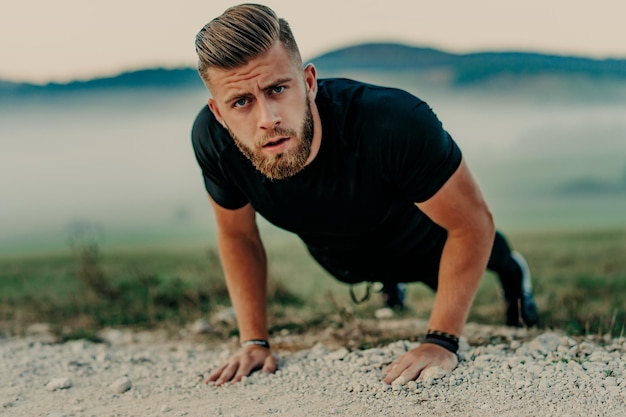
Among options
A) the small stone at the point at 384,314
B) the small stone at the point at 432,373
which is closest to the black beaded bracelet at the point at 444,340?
the small stone at the point at 432,373

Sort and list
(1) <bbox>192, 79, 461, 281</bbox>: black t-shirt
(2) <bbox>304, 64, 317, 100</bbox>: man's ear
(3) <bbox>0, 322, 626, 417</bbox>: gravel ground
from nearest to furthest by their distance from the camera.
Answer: (3) <bbox>0, 322, 626, 417</bbox>: gravel ground → (1) <bbox>192, 79, 461, 281</bbox>: black t-shirt → (2) <bbox>304, 64, 317, 100</bbox>: man's ear

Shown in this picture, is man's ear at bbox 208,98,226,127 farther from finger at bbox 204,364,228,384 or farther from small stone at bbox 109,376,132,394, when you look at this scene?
small stone at bbox 109,376,132,394

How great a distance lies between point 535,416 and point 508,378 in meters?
0.38

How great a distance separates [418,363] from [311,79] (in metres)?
1.43

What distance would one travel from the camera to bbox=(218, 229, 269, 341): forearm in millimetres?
4016

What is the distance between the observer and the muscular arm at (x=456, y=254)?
3342 mm

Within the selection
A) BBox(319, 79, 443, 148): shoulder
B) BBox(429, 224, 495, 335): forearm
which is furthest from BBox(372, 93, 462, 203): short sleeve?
BBox(429, 224, 495, 335): forearm

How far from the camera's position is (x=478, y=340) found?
4.12 meters

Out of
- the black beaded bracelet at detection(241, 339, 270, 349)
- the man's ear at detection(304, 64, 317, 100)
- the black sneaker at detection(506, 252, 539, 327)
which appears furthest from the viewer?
the black sneaker at detection(506, 252, 539, 327)

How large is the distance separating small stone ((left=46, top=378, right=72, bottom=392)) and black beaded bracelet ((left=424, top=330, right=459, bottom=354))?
1.83 meters

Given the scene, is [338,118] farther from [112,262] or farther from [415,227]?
[112,262]

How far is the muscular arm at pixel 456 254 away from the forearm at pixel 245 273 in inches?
38.7

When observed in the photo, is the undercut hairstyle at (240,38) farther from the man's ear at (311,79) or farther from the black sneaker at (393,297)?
the black sneaker at (393,297)

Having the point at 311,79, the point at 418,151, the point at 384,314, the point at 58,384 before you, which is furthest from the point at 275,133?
the point at 384,314
